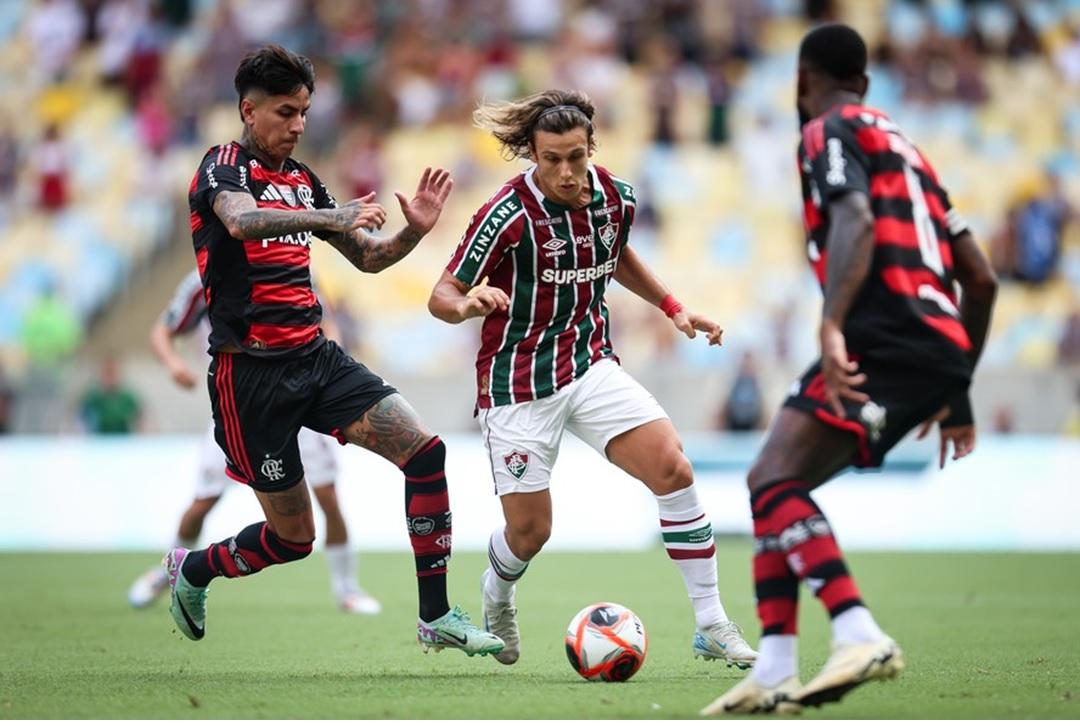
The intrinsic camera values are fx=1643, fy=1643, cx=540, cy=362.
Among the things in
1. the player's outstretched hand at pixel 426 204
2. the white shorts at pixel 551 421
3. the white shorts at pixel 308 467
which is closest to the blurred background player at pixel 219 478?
the white shorts at pixel 308 467

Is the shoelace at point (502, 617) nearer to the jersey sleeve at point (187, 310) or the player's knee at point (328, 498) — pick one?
the player's knee at point (328, 498)

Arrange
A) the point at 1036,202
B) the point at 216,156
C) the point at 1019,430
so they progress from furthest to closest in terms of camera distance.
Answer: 1. the point at 1036,202
2. the point at 1019,430
3. the point at 216,156

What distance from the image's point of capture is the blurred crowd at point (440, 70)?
23.5m

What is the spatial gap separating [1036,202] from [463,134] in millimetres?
8038

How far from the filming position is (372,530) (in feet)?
56.2

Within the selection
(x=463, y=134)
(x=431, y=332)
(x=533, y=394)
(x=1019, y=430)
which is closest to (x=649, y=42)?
(x=463, y=134)

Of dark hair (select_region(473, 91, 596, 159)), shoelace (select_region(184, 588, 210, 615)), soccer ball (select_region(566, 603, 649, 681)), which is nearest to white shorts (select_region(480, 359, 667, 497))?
soccer ball (select_region(566, 603, 649, 681))

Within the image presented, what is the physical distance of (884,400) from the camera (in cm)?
583

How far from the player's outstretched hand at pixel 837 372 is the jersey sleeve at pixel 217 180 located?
2.91m

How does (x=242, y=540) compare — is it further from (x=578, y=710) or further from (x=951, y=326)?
(x=951, y=326)

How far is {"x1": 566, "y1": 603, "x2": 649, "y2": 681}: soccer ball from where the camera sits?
7246 mm

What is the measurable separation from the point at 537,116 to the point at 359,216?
3.90ft

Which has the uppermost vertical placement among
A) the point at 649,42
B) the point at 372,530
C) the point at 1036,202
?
the point at 649,42

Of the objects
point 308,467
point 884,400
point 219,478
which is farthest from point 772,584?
point 219,478
